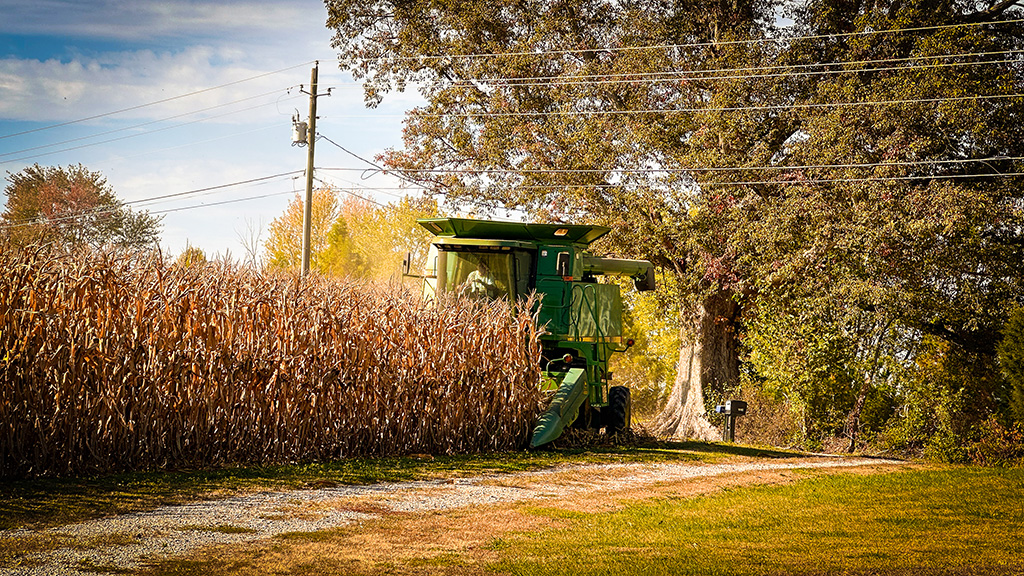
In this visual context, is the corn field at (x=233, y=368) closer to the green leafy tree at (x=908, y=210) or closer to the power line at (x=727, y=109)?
the green leafy tree at (x=908, y=210)

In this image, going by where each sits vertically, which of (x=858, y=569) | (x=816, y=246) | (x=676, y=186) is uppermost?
(x=676, y=186)

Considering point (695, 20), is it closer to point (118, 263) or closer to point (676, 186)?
point (676, 186)

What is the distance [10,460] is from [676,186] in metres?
16.2

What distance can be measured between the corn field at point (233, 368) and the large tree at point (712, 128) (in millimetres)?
9384

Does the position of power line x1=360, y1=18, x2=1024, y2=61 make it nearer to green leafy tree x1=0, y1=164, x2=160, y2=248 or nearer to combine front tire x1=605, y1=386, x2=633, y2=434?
combine front tire x1=605, y1=386, x2=633, y2=434

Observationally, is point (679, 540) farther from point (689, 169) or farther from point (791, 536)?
point (689, 169)

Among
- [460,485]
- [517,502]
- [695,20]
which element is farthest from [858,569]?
[695,20]

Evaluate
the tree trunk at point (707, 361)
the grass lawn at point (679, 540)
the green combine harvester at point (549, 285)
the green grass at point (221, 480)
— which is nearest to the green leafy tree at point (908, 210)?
the tree trunk at point (707, 361)

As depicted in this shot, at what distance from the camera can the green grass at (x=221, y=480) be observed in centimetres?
667

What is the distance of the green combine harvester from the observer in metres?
13.2

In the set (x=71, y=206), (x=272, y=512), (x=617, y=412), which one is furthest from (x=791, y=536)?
(x=71, y=206)

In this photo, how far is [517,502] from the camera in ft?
26.1

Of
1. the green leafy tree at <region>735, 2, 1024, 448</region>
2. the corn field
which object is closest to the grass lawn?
the corn field

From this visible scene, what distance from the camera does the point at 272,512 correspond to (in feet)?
22.8
